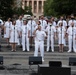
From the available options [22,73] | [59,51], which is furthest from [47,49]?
[22,73]

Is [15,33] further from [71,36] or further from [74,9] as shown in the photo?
[74,9]

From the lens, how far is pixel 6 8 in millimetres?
38625

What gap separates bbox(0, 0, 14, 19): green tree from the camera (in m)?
38.1

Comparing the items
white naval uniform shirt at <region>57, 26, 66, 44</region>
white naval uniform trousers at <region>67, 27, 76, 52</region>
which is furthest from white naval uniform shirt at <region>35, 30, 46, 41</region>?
white naval uniform trousers at <region>67, 27, 76, 52</region>

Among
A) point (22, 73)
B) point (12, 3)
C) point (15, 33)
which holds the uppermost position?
point (12, 3)

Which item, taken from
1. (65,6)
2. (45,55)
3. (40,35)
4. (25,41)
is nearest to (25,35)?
(25,41)

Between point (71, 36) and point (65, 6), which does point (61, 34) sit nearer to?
point (71, 36)

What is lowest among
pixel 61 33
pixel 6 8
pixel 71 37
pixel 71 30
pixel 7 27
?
pixel 71 37

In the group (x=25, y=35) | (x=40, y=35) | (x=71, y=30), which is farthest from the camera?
(x=25, y=35)

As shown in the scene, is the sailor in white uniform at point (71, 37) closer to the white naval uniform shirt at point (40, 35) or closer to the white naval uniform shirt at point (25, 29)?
Result: the white naval uniform shirt at point (25, 29)

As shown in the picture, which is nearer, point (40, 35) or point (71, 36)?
point (40, 35)

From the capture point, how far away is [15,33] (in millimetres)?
24469

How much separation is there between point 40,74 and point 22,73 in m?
3.09

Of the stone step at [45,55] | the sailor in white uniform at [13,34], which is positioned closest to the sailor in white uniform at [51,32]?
the stone step at [45,55]
